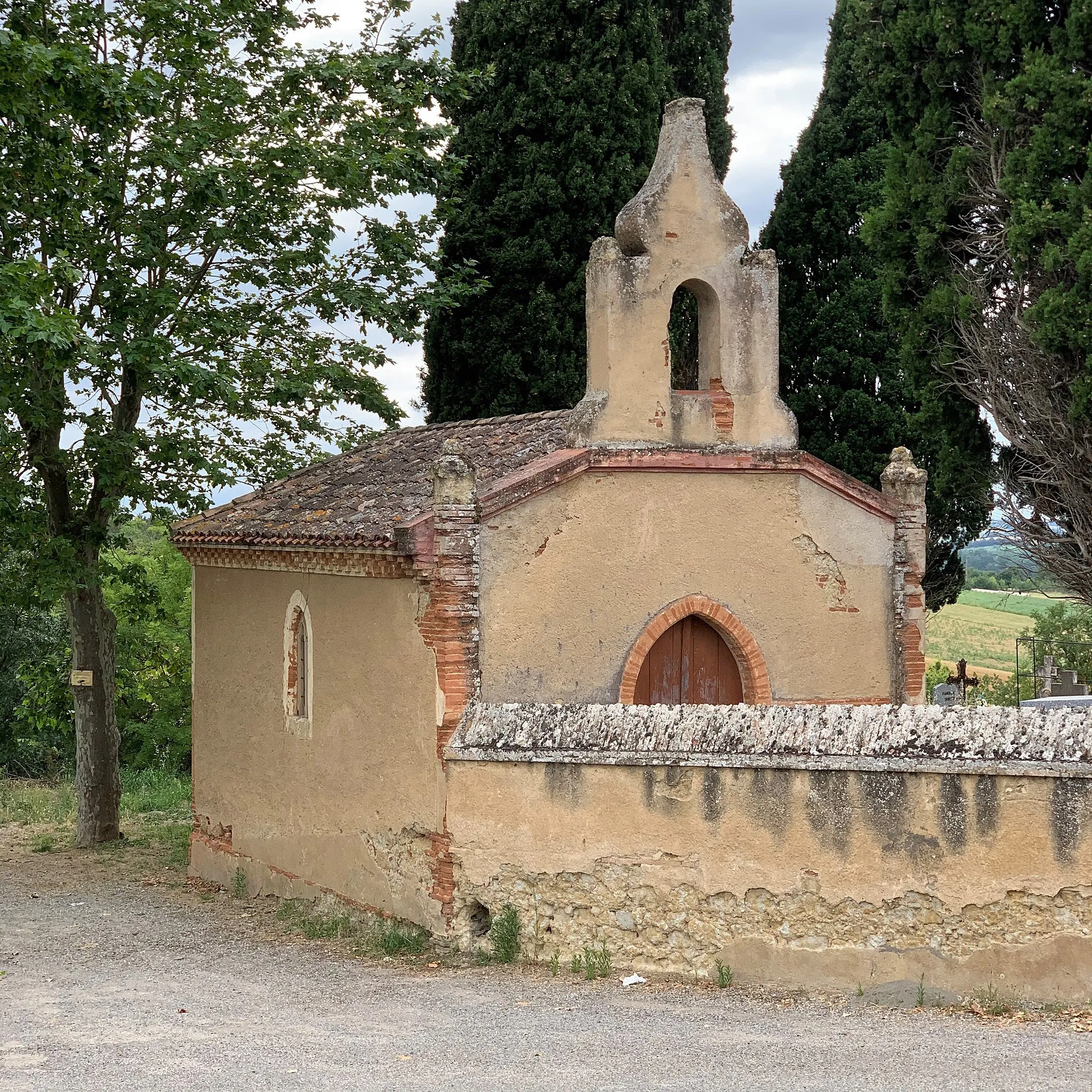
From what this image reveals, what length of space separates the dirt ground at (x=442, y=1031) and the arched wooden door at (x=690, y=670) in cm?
307

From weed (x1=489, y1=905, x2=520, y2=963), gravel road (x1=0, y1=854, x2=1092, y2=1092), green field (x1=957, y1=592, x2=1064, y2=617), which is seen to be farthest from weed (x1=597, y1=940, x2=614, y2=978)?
green field (x1=957, y1=592, x2=1064, y2=617)

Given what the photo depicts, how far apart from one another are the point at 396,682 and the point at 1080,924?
571cm

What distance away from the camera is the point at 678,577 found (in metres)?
12.4

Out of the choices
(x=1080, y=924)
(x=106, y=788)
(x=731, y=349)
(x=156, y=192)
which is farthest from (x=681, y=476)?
(x=106, y=788)

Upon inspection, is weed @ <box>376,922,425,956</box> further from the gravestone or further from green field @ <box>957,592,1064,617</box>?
green field @ <box>957,592,1064,617</box>

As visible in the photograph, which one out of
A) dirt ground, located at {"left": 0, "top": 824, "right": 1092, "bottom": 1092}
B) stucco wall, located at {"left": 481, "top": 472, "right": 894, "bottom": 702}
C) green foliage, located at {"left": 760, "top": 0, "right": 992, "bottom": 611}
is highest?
green foliage, located at {"left": 760, "top": 0, "right": 992, "bottom": 611}

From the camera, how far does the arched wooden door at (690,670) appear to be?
41.2 feet

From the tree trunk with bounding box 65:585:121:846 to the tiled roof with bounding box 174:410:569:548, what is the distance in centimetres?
260

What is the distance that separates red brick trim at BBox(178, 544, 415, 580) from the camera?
11.6 m

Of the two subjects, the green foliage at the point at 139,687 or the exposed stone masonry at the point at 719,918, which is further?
the green foliage at the point at 139,687

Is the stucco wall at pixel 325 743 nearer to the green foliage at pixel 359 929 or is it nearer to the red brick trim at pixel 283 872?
the red brick trim at pixel 283 872

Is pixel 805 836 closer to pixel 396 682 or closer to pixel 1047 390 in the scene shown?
pixel 396 682

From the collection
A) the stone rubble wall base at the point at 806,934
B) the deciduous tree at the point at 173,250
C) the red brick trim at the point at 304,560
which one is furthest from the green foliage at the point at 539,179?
the stone rubble wall base at the point at 806,934

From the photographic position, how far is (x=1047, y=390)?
18.1 metres
